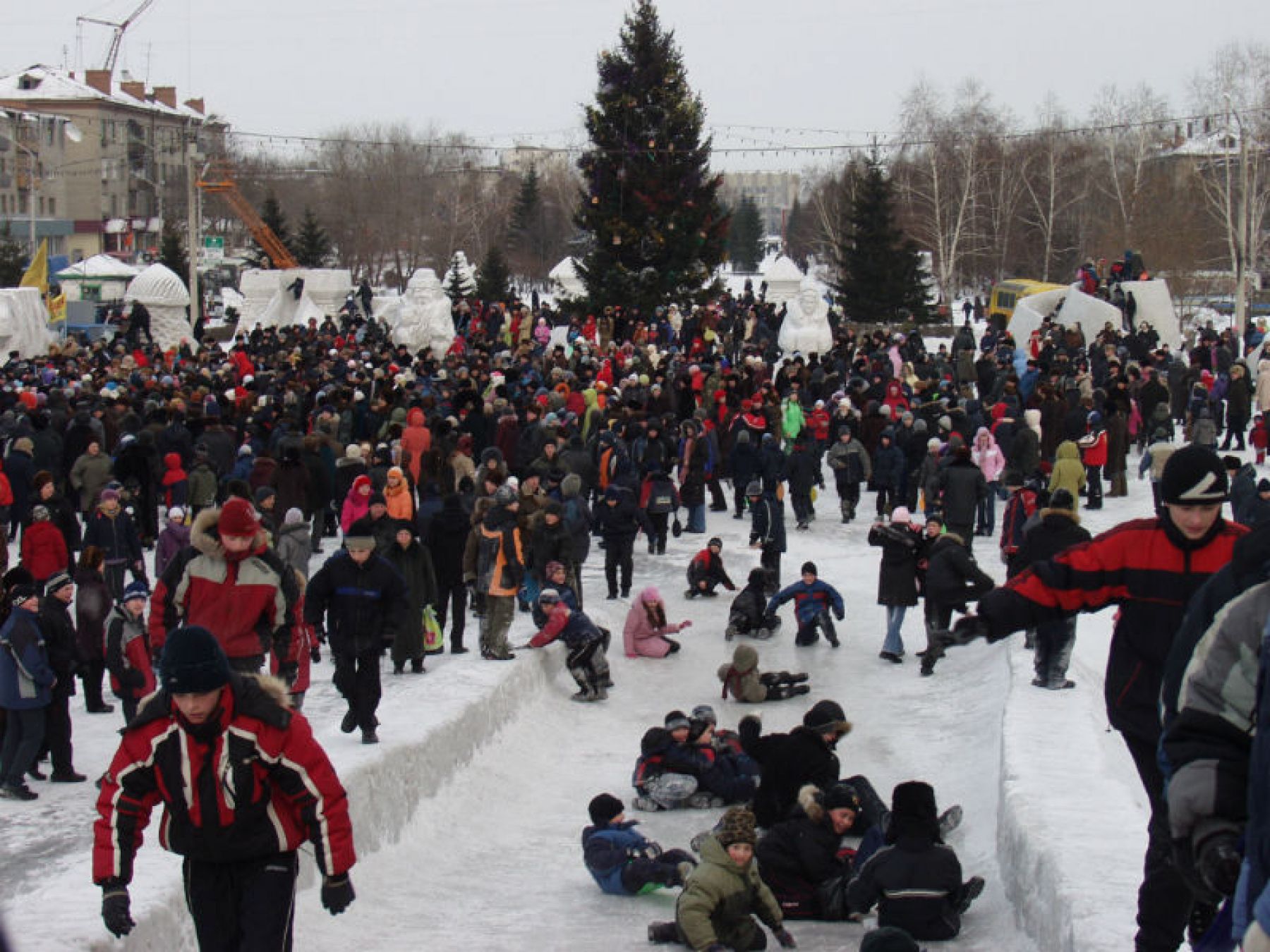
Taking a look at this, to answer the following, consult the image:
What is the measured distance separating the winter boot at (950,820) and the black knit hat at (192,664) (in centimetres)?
576

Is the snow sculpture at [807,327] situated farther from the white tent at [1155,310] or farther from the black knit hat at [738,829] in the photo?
the black knit hat at [738,829]

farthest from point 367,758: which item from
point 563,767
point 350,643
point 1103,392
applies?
point 1103,392

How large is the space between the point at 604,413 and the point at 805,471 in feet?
8.34

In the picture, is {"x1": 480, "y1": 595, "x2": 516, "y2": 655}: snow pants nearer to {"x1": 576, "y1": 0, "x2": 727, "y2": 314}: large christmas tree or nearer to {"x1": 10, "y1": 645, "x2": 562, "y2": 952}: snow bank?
{"x1": 10, "y1": 645, "x2": 562, "y2": 952}: snow bank

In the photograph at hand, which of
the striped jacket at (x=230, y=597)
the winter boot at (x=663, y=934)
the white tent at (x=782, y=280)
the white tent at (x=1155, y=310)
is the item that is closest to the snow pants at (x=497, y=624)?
the striped jacket at (x=230, y=597)

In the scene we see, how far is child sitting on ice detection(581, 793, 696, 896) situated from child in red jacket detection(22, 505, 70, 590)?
562cm

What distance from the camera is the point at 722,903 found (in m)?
7.32

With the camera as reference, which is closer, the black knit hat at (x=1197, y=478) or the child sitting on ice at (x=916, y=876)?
the black knit hat at (x=1197, y=478)

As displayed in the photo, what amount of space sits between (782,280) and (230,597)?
32.0m

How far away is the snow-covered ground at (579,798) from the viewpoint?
6.84m

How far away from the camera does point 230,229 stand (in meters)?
89.9

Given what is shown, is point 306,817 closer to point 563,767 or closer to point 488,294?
point 563,767

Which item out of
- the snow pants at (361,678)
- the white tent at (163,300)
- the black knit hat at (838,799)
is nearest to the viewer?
the black knit hat at (838,799)

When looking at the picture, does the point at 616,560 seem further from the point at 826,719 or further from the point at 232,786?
the point at 232,786
